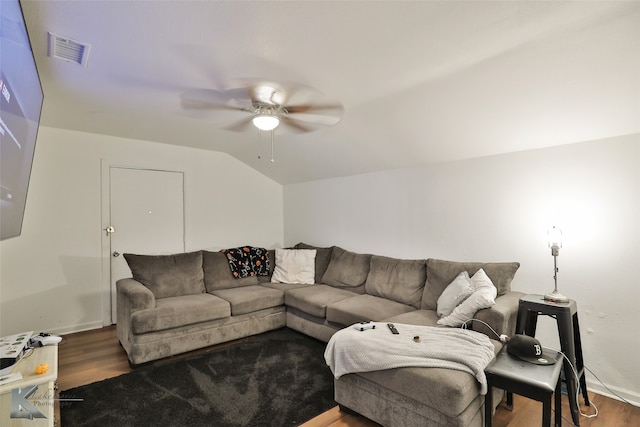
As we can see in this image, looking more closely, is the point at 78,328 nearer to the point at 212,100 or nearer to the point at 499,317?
the point at 212,100

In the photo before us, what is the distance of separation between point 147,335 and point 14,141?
182cm

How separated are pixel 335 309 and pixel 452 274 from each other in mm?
1085

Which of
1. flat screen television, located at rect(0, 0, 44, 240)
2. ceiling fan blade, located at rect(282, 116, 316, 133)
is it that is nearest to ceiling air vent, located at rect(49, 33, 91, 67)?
flat screen television, located at rect(0, 0, 44, 240)

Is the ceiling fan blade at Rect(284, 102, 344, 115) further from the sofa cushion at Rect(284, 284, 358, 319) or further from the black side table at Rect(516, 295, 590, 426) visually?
the black side table at Rect(516, 295, 590, 426)

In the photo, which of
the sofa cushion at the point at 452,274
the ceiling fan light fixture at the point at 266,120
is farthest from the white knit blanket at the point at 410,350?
the ceiling fan light fixture at the point at 266,120

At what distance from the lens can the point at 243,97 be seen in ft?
8.38

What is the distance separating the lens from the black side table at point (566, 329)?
1954mm

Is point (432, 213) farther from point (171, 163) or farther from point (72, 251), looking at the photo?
point (72, 251)

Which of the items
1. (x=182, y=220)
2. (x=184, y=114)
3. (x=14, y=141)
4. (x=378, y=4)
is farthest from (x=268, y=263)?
(x=378, y=4)

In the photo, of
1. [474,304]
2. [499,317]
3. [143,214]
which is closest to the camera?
[499,317]

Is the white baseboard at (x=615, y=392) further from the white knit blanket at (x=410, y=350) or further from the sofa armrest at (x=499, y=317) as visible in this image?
the white knit blanket at (x=410, y=350)

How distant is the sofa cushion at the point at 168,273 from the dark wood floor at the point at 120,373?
0.65 meters

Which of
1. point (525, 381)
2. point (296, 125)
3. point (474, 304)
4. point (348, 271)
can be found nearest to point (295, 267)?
point (348, 271)

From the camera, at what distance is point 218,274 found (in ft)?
12.3
